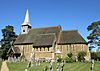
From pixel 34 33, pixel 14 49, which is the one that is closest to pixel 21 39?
pixel 34 33

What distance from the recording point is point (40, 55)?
59094 mm

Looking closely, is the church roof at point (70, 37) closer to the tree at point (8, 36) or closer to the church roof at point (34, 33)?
the church roof at point (34, 33)

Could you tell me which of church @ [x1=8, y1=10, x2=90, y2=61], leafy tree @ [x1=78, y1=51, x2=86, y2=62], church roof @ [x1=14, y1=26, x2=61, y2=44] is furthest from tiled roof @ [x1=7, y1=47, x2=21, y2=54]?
leafy tree @ [x1=78, y1=51, x2=86, y2=62]

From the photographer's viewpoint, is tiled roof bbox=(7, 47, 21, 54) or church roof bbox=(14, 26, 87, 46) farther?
tiled roof bbox=(7, 47, 21, 54)

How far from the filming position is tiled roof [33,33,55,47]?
57831 mm

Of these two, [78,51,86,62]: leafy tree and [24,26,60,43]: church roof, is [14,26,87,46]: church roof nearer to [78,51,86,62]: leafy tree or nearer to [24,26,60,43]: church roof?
[24,26,60,43]: church roof

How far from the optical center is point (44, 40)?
5912cm

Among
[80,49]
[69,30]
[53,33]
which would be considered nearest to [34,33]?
[53,33]

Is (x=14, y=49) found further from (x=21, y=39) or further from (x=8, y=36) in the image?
(x=8, y=36)

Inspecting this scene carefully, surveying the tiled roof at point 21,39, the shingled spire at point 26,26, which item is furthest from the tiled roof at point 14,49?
the shingled spire at point 26,26

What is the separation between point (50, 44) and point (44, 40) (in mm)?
3013

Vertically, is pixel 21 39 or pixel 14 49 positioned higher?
pixel 21 39

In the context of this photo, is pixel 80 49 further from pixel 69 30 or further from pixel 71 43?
pixel 69 30

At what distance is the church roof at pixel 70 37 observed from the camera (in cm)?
5672
